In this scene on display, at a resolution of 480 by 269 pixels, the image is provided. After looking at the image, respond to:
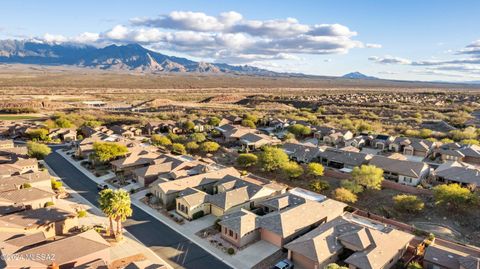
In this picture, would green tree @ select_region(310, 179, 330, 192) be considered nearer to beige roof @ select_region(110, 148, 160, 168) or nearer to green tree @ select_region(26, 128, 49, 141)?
beige roof @ select_region(110, 148, 160, 168)

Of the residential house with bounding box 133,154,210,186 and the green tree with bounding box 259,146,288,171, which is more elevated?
the green tree with bounding box 259,146,288,171


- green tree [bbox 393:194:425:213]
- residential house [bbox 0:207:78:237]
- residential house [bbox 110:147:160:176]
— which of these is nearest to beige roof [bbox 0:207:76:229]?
residential house [bbox 0:207:78:237]

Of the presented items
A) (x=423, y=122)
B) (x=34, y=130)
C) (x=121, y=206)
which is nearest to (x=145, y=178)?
→ (x=121, y=206)

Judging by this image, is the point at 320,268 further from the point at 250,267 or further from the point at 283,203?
the point at 283,203

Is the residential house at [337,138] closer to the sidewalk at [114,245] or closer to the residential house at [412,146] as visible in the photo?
the residential house at [412,146]

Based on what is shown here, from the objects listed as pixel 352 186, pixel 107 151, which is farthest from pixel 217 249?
pixel 107 151

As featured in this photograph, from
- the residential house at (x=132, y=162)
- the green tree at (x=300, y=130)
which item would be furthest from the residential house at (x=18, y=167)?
the green tree at (x=300, y=130)
